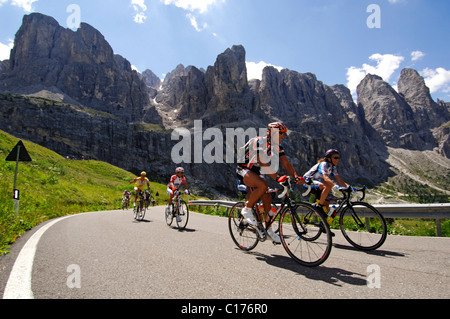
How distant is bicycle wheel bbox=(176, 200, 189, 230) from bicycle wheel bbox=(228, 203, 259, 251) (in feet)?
11.7

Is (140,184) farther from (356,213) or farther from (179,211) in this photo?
(356,213)

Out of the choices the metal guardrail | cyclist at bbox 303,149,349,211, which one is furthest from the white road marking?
the metal guardrail

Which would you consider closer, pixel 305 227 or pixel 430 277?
pixel 430 277

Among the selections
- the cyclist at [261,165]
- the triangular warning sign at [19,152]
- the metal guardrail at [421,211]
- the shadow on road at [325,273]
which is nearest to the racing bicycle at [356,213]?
the cyclist at [261,165]

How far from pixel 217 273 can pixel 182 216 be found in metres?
6.08

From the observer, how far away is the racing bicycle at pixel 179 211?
9.46 meters

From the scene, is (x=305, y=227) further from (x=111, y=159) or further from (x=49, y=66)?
(x=49, y=66)

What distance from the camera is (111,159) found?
395 feet

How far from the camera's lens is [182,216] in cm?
963

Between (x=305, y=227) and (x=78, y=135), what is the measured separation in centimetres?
13121

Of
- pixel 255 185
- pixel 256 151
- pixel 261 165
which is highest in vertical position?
pixel 256 151
